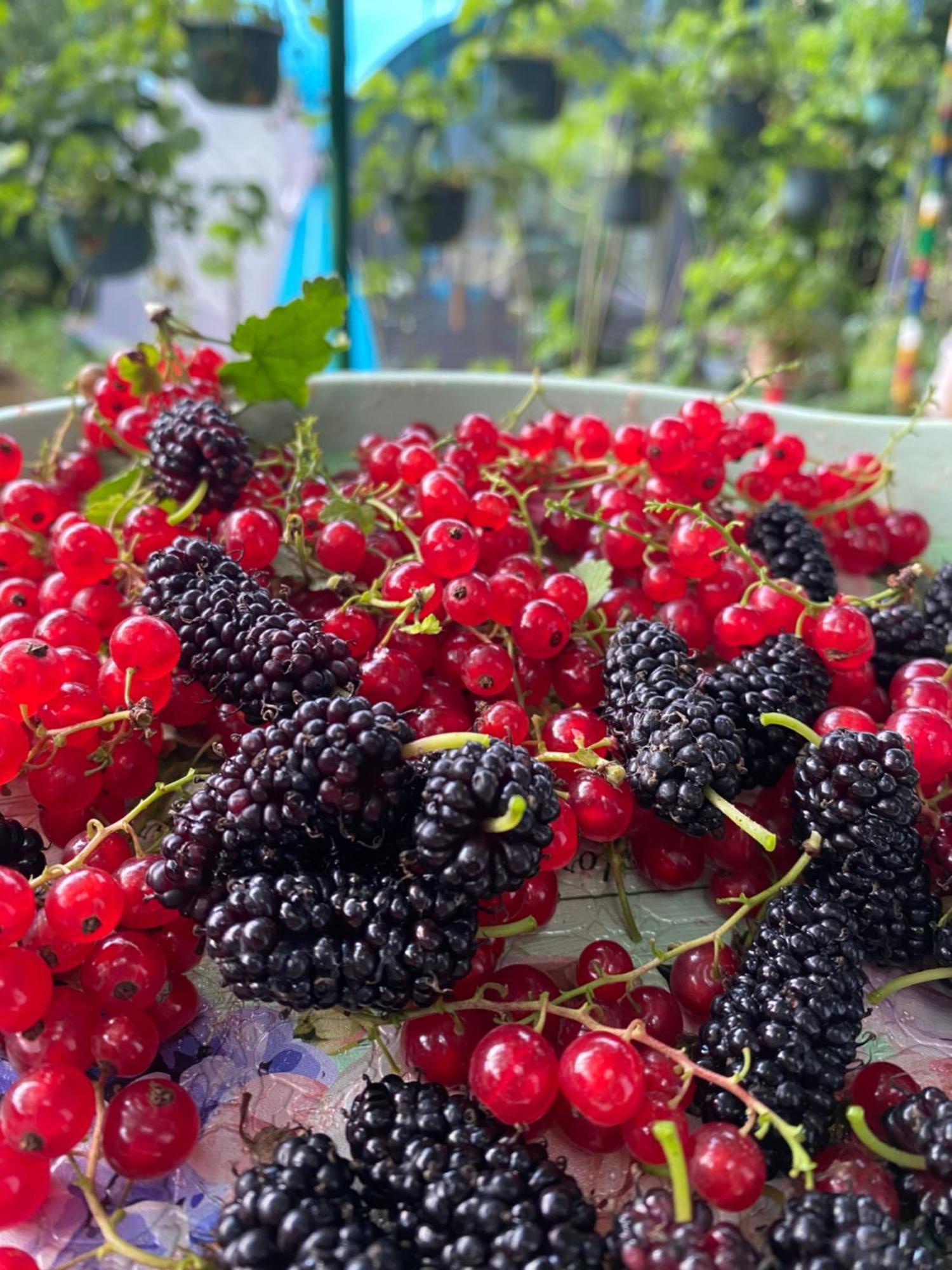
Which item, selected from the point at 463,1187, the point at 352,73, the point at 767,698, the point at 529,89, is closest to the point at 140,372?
the point at 767,698

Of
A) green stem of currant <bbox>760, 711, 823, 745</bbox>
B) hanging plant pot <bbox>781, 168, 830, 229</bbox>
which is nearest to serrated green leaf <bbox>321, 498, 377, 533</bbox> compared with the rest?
green stem of currant <bbox>760, 711, 823, 745</bbox>

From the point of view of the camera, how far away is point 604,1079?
1.57ft

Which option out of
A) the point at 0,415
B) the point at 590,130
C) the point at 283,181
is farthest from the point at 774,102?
the point at 0,415

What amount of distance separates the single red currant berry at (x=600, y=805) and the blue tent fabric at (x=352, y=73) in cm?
195

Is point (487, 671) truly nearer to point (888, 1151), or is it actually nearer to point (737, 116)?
point (888, 1151)

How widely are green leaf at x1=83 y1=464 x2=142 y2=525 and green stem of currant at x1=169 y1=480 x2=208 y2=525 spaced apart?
5 cm

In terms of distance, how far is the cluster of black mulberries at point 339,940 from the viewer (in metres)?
0.47

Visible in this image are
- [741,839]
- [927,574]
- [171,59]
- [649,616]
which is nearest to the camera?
[741,839]

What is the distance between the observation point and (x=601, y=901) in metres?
0.67

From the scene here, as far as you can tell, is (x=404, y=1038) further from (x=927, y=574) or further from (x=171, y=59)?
(x=171, y=59)

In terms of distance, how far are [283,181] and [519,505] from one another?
247 cm

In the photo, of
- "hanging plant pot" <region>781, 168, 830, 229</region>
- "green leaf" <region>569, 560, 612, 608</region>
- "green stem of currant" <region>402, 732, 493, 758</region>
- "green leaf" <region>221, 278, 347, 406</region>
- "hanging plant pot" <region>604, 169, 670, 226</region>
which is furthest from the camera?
"hanging plant pot" <region>604, 169, 670, 226</region>

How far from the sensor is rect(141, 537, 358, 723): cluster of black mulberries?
22.0 inches

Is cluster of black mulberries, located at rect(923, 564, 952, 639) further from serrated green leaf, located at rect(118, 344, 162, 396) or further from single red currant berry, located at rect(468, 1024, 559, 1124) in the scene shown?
serrated green leaf, located at rect(118, 344, 162, 396)
